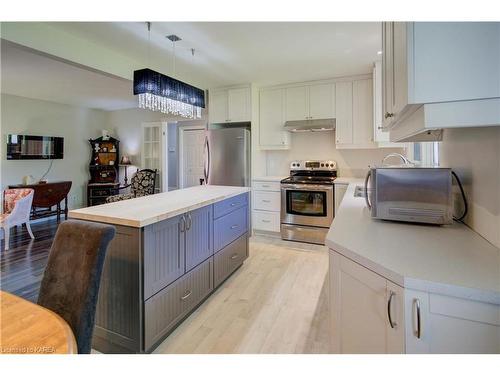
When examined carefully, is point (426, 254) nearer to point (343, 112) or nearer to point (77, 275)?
point (77, 275)

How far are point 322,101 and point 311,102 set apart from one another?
166 millimetres

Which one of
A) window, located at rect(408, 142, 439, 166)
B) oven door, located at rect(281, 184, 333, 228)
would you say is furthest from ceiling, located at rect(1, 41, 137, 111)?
window, located at rect(408, 142, 439, 166)

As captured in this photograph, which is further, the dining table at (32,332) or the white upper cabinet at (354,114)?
the white upper cabinet at (354,114)

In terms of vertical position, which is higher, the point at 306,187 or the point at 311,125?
the point at 311,125

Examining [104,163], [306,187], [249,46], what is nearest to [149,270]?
[249,46]

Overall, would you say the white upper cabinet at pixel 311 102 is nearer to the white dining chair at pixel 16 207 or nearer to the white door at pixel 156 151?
the white door at pixel 156 151

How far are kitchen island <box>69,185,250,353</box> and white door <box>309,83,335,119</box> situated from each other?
259 cm

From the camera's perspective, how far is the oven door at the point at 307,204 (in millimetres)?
3863

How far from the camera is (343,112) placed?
4008mm

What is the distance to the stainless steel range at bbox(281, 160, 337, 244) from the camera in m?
3.88

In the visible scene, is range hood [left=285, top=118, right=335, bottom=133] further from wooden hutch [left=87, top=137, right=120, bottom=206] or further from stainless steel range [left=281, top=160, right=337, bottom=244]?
wooden hutch [left=87, top=137, right=120, bottom=206]

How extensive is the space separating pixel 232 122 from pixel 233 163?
73cm

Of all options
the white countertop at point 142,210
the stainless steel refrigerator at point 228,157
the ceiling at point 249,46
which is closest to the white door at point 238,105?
the stainless steel refrigerator at point 228,157

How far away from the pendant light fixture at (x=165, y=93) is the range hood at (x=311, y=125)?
1.51 meters
